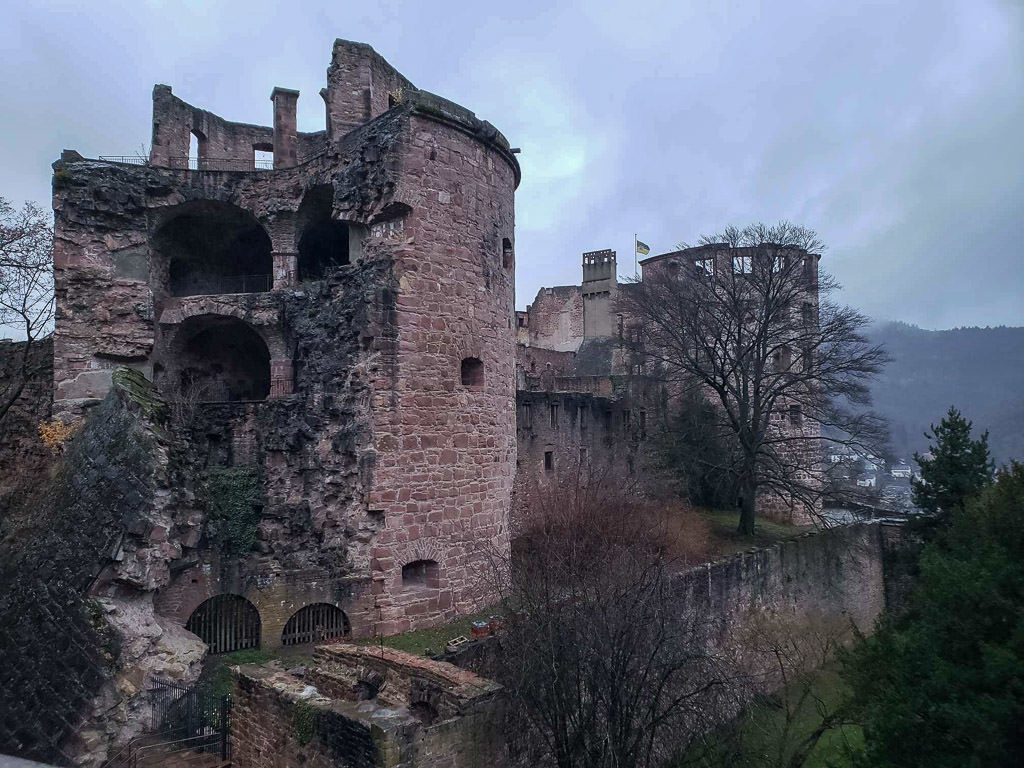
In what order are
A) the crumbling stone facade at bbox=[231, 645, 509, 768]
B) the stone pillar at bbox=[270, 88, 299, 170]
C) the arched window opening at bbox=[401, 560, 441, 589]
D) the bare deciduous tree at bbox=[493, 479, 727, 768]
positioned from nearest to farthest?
the crumbling stone facade at bbox=[231, 645, 509, 768] → the bare deciduous tree at bbox=[493, 479, 727, 768] → the arched window opening at bbox=[401, 560, 441, 589] → the stone pillar at bbox=[270, 88, 299, 170]

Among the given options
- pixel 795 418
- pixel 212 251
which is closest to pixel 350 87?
pixel 212 251

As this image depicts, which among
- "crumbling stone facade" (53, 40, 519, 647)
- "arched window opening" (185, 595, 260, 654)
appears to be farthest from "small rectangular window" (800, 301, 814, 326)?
"arched window opening" (185, 595, 260, 654)

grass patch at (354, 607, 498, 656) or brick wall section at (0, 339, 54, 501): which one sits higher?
brick wall section at (0, 339, 54, 501)

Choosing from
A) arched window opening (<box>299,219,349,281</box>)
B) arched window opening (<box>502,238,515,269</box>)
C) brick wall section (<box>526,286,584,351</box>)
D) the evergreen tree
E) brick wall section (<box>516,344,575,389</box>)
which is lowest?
the evergreen tree

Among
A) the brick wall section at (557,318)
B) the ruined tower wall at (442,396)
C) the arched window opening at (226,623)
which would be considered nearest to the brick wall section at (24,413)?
the arched window opening at (226,623)

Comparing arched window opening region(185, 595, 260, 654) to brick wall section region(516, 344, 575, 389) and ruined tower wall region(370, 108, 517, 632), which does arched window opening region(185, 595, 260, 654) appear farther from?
brick wall section region(516, 344, 575, 389)

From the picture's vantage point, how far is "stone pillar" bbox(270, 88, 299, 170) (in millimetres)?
16953

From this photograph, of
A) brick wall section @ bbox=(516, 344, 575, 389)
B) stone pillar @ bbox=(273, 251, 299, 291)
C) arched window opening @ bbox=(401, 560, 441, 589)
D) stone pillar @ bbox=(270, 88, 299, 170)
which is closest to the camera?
arched window opening @ bbox=(401, 560, 441, 589)

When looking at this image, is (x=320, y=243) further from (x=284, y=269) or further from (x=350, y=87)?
(x=350, y=87)

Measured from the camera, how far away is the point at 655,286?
21.8 metres

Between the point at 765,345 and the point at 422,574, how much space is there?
468 inches

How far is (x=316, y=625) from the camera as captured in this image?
1126 centimetres

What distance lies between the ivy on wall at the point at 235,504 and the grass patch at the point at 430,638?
9.49 feet

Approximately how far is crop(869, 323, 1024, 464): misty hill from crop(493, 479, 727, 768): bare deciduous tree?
86.5 metres
